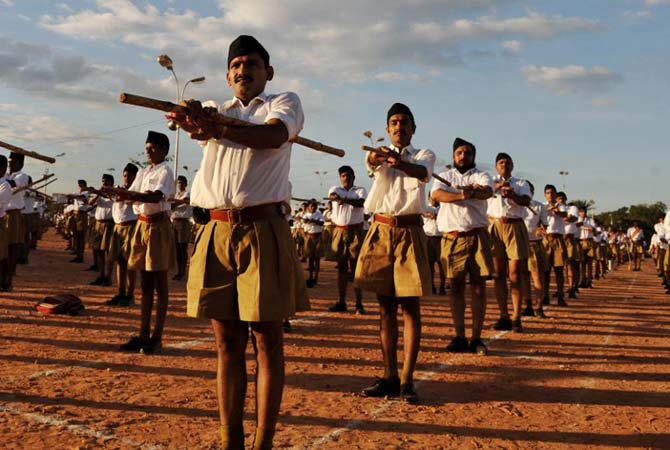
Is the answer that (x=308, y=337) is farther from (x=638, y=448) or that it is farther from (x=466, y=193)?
(x=638, y=448)

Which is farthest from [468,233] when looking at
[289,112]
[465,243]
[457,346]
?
[289,112]

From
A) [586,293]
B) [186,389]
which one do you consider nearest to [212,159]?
[186,389]

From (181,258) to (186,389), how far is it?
448 inches

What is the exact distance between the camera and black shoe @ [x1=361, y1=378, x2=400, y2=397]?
5.13 m

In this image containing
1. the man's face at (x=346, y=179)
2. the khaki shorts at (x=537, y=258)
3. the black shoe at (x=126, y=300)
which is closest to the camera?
the black shoe at (x=126, y=300)

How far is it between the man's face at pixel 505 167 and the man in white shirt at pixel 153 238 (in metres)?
4.98

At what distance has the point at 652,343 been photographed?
846 cm

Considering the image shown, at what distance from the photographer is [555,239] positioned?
44.8ft

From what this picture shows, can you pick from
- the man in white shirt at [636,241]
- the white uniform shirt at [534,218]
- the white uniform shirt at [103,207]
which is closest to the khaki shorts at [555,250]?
the white uniform shirt at [534,218]

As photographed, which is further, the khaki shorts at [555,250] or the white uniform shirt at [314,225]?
the white uniform shirt at [314,225]

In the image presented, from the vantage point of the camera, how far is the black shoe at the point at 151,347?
644cm

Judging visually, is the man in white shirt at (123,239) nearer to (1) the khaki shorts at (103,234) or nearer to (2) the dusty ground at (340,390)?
(2) the dusty ground at (340,390)

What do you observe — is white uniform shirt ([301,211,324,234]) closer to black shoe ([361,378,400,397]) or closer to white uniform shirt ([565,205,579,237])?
white uniform shirt ([565,205,579,237])

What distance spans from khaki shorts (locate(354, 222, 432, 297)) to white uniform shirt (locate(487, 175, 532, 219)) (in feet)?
13.7
